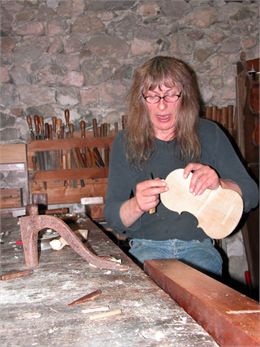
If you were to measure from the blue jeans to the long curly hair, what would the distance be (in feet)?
1.14

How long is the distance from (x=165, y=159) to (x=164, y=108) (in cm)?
21

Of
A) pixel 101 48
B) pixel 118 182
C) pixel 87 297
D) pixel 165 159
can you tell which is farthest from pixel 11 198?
pixel 87 297

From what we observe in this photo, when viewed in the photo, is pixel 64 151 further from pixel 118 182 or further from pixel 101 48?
pixel 118 182

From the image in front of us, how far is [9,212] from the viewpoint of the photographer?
3.12 metres

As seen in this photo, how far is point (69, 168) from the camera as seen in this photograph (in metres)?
3.15

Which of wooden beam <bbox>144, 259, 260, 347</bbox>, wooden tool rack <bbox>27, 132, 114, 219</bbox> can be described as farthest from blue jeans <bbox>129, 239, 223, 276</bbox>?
wooden tool rack <bbox>27, 132, 114, 219</bbox>

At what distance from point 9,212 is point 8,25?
1.42 m

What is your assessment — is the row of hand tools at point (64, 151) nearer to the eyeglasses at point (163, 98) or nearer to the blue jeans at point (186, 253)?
the eyeglasses at point (163, 98)

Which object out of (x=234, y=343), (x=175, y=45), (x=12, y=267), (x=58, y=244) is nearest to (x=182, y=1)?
(x=175, y=45)

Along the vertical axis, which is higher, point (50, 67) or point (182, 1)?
point (182, 1)

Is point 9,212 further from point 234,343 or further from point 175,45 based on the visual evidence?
point 234,343

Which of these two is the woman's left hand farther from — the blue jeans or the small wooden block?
the small wooden block

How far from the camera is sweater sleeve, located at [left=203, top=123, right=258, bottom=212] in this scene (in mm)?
1665

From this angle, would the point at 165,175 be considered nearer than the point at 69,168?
Yes
